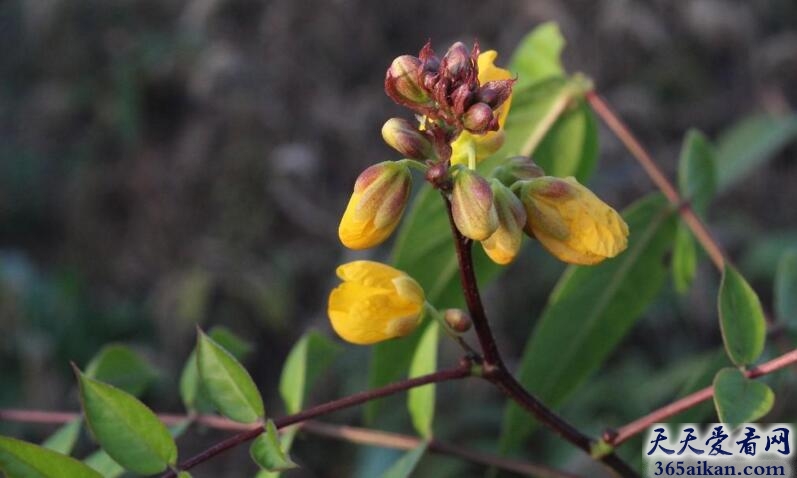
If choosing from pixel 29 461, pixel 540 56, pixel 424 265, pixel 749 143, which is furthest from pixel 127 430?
pixel 749 143

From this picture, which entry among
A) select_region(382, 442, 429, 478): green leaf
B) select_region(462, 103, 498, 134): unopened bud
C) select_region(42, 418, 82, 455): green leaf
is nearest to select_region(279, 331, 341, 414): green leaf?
select_region(382, 442, 429, 478): green leaf

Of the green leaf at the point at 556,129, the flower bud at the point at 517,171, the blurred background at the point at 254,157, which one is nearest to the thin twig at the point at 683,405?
the flower bud at the point at 517,171

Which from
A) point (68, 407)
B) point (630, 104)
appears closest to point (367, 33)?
point (630, 104)

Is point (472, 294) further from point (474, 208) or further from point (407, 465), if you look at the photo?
point (407, 465)

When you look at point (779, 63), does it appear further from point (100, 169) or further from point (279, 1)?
point (100, 169)

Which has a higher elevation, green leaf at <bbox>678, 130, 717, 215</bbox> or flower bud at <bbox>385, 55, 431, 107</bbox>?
green leaf at <bbox>678, 130, 717, 215</bbox>

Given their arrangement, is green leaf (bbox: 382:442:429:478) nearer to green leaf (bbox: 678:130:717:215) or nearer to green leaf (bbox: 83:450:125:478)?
green leaf (bbox: 83:450:125:478)

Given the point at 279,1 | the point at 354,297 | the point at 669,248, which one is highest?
the point at 279,1
